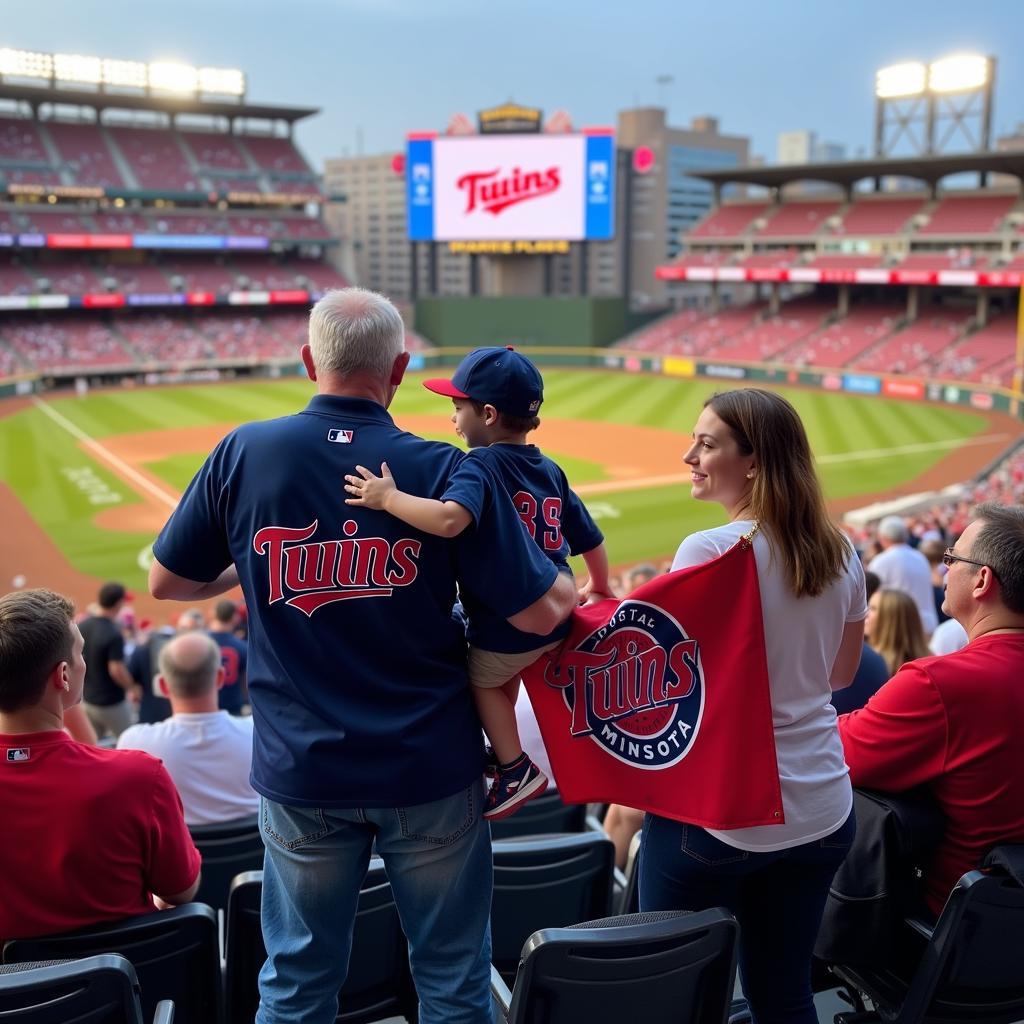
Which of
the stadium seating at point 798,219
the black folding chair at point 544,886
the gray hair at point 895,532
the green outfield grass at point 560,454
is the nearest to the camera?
the black folding chair at point 544,886

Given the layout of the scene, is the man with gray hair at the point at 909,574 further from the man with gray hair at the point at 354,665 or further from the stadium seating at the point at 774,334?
the stadium seating at the point at 774,334

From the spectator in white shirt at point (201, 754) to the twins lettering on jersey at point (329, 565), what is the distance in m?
1.99

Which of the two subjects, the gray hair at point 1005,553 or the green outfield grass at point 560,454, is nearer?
the gray hair at point 1005,553

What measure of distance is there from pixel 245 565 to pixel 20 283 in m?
51.5

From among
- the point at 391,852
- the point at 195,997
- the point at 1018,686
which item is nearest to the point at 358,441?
the point at 391,852

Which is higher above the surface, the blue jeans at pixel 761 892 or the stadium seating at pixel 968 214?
the stadium seating at pixel 968 214

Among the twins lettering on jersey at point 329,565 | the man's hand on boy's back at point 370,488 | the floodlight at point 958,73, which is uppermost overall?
the floodlight at point 958,73

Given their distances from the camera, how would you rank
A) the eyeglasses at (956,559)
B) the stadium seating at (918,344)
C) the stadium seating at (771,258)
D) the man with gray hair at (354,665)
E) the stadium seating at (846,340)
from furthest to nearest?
the stadium seating at (771,258)
the stadium seating at (846,340)
the stadium seating at (918,344)
the eyeglasses at (956,559)
the man with gray hair at (354,665)

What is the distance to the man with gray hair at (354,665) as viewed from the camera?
2475 mm

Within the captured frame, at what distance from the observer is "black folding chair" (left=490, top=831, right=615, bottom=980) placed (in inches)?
129

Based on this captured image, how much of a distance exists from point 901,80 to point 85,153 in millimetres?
41674

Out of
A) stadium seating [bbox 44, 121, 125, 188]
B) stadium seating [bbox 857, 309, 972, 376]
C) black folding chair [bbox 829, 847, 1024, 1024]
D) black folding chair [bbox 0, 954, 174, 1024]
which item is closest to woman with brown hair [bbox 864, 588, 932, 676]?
black folding chair [bbox 829, 847, 1024, 1024]

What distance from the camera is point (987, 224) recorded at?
44.8 m

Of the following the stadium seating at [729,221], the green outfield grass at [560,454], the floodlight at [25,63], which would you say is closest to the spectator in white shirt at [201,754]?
the green outfield grass at [560,454]
